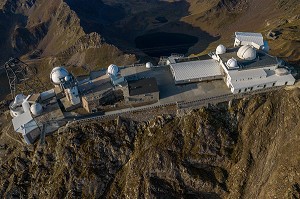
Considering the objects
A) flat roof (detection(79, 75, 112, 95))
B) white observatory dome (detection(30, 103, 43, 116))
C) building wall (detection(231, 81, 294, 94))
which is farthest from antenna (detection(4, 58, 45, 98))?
building wall (detection(231, 81, 294, 94))

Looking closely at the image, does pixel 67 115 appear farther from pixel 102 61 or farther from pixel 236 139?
pixel 102 61

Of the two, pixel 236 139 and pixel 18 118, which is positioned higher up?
pixel 18 118

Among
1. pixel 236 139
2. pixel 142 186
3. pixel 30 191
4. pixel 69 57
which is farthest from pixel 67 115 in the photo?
pixel 69 57

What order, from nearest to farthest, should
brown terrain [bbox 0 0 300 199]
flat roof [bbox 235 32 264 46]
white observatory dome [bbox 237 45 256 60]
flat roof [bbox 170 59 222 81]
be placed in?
brown terrain [bbox 0 0 300 199]
white observatory dome [bbox 237 45 256 60]
flat roof [bbox 170 59 222 81]
flat roof [bbox 235 32 264 46]

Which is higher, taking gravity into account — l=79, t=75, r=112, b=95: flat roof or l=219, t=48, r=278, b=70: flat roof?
l=79, t=75, r=112, b=95: flat roof

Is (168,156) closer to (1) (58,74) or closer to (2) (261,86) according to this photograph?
(2) (261,86)

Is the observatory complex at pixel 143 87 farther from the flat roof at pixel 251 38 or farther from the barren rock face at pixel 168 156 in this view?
the flat roof at pixel 251 38

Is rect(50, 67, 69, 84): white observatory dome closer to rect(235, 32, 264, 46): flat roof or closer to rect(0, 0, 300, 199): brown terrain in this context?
rect(0, 0, 300, 199): brown terrain

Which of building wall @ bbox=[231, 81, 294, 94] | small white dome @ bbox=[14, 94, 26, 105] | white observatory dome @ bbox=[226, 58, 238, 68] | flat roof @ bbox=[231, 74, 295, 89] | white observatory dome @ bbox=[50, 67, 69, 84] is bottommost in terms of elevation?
building wall @ bbox=[231, 81, 294, 94]
